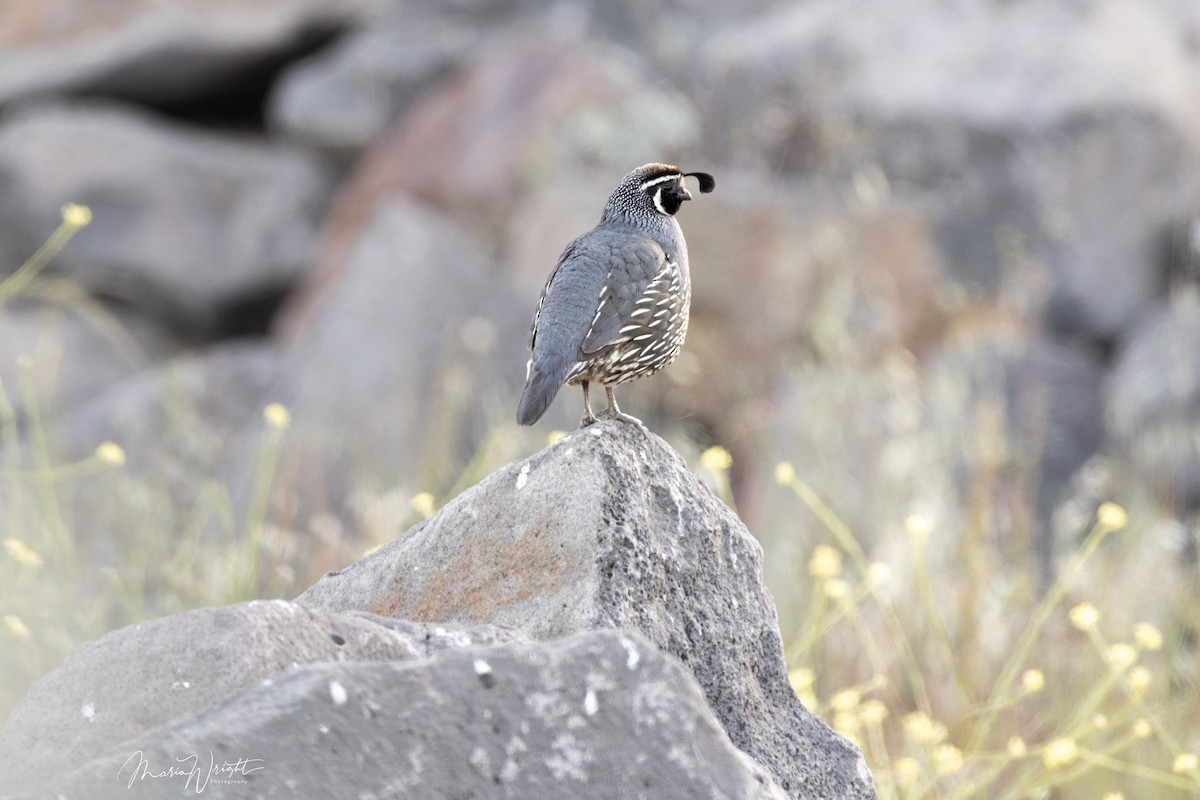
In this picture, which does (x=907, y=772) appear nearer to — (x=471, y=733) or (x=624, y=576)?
(x=624, y=576)

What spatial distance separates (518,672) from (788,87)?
7912 millimetres

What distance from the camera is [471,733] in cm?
206

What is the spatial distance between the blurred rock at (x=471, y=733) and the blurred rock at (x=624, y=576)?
595 millimetres

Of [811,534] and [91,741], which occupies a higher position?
[91,741]

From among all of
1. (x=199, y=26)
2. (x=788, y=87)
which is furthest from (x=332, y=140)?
(x=788, y=87)

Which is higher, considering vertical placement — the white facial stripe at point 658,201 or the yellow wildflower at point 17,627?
the white facial stripe at point 658,201

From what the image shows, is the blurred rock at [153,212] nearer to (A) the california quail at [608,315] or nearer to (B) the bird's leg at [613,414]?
(A) the california quail at [608,315]

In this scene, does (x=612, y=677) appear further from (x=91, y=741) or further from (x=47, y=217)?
(x=47, y=217)

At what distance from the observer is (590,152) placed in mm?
9711

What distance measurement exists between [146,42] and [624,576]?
955cm

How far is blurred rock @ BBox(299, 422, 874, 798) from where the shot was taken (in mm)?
2830

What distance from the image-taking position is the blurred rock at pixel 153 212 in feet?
35.6

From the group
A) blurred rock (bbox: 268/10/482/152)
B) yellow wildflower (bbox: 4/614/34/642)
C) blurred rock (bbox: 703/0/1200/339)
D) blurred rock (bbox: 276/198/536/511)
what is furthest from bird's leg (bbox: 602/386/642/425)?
blurred rock (bbox: 268/10/482/152)

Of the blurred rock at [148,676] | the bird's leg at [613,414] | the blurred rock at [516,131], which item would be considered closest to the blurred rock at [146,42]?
the blurred rock at [516,131]
